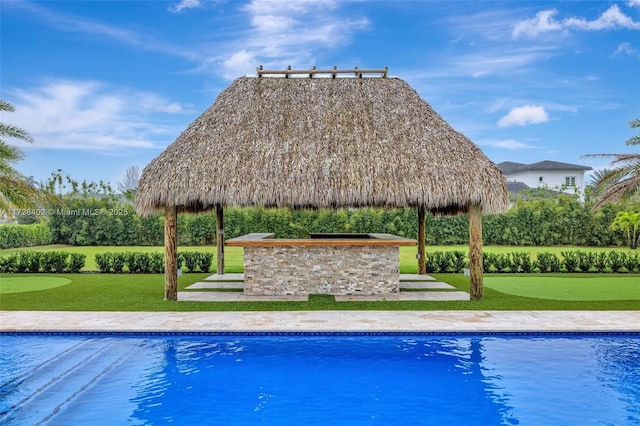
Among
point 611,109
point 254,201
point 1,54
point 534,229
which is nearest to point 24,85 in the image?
point 1,54

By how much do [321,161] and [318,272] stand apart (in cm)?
231

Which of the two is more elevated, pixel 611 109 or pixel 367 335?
pixel 611 109

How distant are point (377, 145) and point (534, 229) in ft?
54.0

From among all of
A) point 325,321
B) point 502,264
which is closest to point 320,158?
point 325,321

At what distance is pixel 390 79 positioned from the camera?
1273 centimetres

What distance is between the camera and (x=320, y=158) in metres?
10.7

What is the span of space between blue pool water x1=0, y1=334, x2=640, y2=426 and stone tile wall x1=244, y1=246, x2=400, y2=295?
3.33 metres

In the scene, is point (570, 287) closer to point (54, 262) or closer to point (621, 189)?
point (621, 189)

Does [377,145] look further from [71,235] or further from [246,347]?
[71,235]

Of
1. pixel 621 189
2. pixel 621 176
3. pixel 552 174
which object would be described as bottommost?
pixel 621 189

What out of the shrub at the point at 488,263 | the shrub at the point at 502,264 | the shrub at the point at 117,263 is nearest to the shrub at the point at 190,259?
the shrub at the point at 117,263

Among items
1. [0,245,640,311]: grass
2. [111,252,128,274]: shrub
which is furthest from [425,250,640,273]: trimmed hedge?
[111,252,128,274]: shrub

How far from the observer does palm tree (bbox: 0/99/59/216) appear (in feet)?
35.9

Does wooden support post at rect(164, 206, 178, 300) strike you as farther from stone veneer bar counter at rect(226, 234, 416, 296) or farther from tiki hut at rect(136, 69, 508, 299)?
stone veneer bar counter at rect(226, 234, 416, 296)
